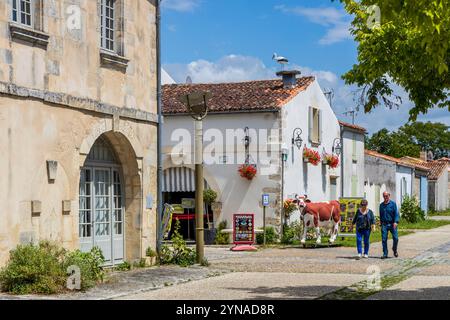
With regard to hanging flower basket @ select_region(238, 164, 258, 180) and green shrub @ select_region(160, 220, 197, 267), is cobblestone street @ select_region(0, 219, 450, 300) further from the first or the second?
hanging flower basket @ select_region(238, 164, 258, 180)

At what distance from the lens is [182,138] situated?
28.0m

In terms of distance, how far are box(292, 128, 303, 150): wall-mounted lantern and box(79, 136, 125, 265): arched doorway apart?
1215cm

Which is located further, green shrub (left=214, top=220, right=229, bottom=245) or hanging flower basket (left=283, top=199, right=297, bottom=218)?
green shrub (left=214, top=220, right=229, bottom=245)

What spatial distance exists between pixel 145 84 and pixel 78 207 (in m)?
3.65

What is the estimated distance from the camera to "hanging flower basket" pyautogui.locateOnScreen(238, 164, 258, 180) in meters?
26.7

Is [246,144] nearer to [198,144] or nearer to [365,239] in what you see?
[365,239]

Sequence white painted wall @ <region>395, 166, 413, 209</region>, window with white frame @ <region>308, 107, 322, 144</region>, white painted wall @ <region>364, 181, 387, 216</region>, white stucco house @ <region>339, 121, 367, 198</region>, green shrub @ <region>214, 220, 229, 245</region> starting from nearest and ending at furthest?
green shrub @ <region>214, 220, 229, 245</region> → window with white frame @ <region>308, 107, 322, 144</region> → white stucco house @ <region>339, 121, 367, 198</region> → white painted wall @ <region>364, 181, 387, 216</region> → white painted wall @ <region>395, 166, 413, 209</region>

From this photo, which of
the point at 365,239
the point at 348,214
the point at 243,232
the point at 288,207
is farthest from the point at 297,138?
the point at 365,239

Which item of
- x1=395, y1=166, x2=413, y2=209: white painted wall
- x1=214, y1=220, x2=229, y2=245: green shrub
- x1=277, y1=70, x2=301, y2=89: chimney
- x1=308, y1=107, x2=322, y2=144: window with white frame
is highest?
x1=277, y1=70, x2=301, y2=89: chimney

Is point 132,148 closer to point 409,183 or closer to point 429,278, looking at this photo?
point 429,278

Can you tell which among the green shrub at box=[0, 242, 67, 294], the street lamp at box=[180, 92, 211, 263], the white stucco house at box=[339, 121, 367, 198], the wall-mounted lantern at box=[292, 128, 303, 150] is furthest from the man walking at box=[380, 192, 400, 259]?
the white stucco house at box=[339, 121, 367, 198]

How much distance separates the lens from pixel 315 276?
50.6 ft

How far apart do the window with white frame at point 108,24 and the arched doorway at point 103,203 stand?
1.91 metres
